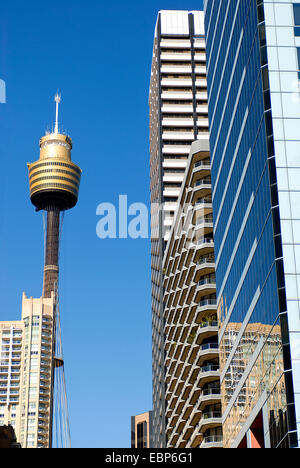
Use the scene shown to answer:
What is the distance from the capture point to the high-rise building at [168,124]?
141 metres

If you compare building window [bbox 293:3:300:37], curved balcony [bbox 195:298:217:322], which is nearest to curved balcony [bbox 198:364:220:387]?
curved balcony [bbox 195:298:217:322]

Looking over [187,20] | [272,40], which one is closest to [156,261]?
[187,20]

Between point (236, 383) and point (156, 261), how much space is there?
72792 mm

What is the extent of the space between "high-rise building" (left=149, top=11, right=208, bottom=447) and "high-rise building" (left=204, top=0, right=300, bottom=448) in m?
58.2

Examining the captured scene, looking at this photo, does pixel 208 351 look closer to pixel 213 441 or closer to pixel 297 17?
pixel 213 441

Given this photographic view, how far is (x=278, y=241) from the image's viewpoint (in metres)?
56.9

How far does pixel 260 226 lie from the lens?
61.8 m

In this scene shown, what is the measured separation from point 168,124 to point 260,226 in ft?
288

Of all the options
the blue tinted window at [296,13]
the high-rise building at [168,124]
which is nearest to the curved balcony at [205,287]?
the high-rise building at [168,124]

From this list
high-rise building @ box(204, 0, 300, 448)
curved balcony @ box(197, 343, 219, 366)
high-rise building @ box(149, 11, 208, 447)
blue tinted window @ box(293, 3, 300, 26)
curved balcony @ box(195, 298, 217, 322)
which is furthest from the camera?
high-rise building @ box(149, 11, 208, 447)

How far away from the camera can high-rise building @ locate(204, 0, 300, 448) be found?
5553 cm

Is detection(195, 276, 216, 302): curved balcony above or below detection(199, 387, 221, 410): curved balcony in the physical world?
above

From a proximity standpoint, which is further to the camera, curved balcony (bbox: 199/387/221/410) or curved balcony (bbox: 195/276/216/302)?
curved balcony (bbox: 195/276/216/302)

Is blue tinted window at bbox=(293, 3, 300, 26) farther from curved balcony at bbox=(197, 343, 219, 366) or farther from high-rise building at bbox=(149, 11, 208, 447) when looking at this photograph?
high-rise building at bbox=(149, 11, 208, 447)
